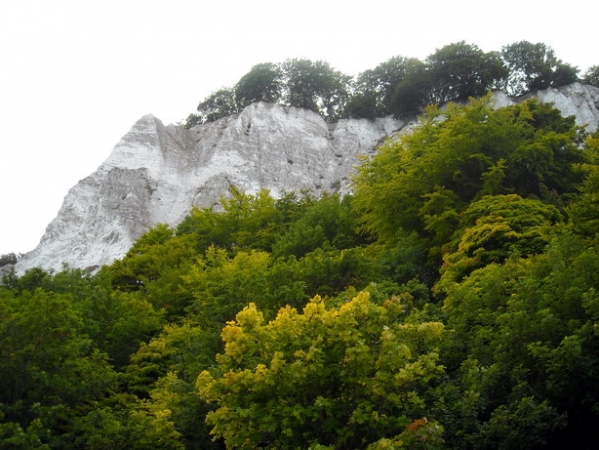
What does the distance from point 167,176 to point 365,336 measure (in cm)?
3475

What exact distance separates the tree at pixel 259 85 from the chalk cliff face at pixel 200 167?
3501 millimetres

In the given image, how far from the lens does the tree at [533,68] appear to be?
154 ft

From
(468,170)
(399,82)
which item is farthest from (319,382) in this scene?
(399,82)

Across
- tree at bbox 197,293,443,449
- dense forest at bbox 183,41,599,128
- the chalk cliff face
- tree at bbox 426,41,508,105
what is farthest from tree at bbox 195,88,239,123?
tree at bbox 197,293,443,449

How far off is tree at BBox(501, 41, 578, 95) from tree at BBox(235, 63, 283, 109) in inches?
714

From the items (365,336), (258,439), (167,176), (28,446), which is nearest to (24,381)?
(28,446)

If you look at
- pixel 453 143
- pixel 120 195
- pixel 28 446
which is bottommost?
pixel 28 446

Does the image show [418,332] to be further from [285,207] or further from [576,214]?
[285,207]

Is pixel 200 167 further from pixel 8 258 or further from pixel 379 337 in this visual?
pixel 379 337

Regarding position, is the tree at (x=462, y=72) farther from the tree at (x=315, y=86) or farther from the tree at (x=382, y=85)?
the tree at (x=315, y=86)

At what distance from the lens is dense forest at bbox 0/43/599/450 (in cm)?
888

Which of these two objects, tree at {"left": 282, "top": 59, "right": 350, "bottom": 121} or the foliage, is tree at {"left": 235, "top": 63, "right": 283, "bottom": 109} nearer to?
tree at {"left": 282, "top": 59, "right": 350, "bottom": 121}

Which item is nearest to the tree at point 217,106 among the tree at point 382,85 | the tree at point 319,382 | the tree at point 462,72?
the tree at point 382,85

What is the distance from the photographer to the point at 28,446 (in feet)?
32.7
